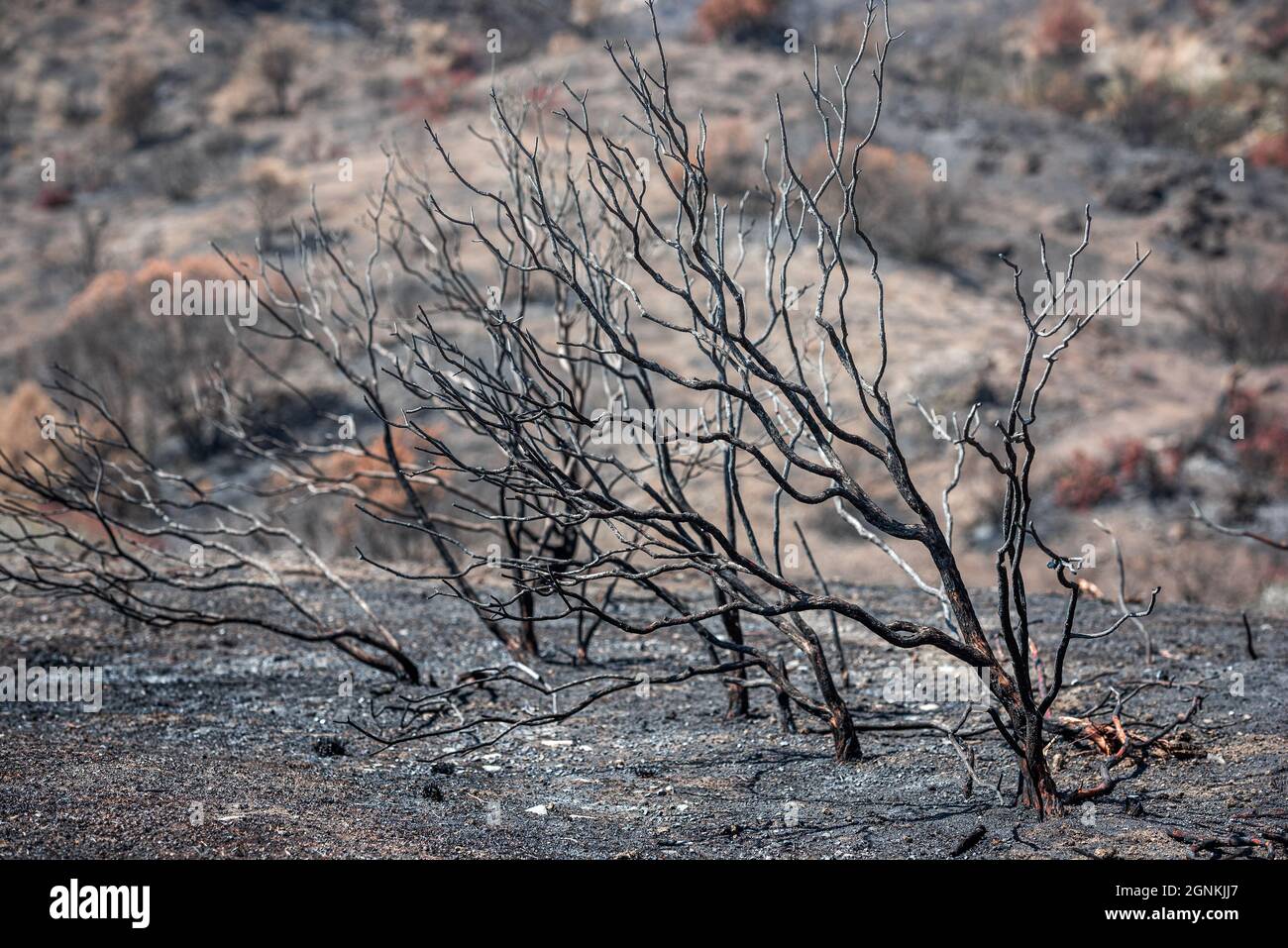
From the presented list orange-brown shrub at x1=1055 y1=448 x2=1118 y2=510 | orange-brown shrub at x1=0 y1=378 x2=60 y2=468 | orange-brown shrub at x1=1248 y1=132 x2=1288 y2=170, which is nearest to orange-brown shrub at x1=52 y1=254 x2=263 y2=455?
orange-brown shrub at x1=0 y1=378 x2=60 y2=468

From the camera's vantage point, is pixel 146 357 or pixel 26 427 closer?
pixel 26 427

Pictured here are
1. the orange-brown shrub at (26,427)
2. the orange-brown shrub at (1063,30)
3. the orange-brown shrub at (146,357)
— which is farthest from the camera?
the orange-brown shrub at (1063,30)

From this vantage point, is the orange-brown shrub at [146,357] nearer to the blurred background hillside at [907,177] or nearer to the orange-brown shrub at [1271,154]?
the blurred background hillside at [907,177]

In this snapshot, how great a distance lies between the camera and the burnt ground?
3830 millimetres

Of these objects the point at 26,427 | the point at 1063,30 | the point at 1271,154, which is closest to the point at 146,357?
the point at 26,427

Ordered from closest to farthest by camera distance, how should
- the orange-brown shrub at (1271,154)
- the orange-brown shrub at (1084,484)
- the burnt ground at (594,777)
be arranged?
the burnt ground at (594,777) → the orange-brown shrub at (1084,484) → the orange-brown shrub at (1271,154)

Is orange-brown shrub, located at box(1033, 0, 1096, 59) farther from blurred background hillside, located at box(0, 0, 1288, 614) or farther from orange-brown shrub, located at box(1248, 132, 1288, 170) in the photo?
orange-brown shrub, located at box(1248, 132, 1288, 170)

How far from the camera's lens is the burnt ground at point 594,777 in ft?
12.6

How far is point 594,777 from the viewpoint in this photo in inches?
188

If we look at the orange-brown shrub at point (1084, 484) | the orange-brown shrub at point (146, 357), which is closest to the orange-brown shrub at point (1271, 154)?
the orange-brown shrub at point (1084, 484)

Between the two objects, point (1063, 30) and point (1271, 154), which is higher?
point (1063, 30)

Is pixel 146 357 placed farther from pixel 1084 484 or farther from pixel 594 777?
pixel 594 777
